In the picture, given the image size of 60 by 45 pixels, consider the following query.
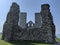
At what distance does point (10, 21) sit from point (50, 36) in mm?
9460

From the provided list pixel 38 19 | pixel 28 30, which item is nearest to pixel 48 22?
pixel 28 30

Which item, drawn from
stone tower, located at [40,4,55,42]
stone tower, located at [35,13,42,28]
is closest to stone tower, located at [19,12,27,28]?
stone tower, located at [35,13,42,28]

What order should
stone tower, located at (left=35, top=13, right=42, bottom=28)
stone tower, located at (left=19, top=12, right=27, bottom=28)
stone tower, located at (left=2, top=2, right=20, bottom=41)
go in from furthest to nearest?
stone tower, located at (left=19, top=12, right=27, bottom=28) < stone tower, located at (left=35, top=13, right=42, bottom=28) < stone tower, located at (left=2, top=2, right=20, bottom=41)

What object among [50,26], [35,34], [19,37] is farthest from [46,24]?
[19,37]

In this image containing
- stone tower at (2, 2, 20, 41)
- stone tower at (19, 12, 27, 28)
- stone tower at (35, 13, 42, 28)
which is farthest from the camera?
stone tower at (19, 12, 27, 28)

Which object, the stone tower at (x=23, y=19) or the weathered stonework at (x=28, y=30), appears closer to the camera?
the weathered stonework at (x=28, y=30)

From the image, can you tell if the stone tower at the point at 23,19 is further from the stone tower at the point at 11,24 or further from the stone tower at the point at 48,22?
the stone tower at the point at 48,22

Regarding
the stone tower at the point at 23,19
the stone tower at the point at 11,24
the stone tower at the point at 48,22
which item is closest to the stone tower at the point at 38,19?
the stone tower at the point at 23,19

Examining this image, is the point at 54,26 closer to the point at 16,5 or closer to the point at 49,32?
the point at 49,32

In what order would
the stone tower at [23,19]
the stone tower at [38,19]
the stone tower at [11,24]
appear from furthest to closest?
the stone tower at [23,19] → the stone tower at [38,19] → the stone tower at [11,24]

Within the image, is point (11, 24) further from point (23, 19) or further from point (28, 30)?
point (23, 19)

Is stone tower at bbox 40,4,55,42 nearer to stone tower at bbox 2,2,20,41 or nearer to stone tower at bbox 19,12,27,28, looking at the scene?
stone tower at bbox 2,2,20,41

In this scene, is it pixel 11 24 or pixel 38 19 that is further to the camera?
pixel 38 19

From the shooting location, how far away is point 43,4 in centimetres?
3775
